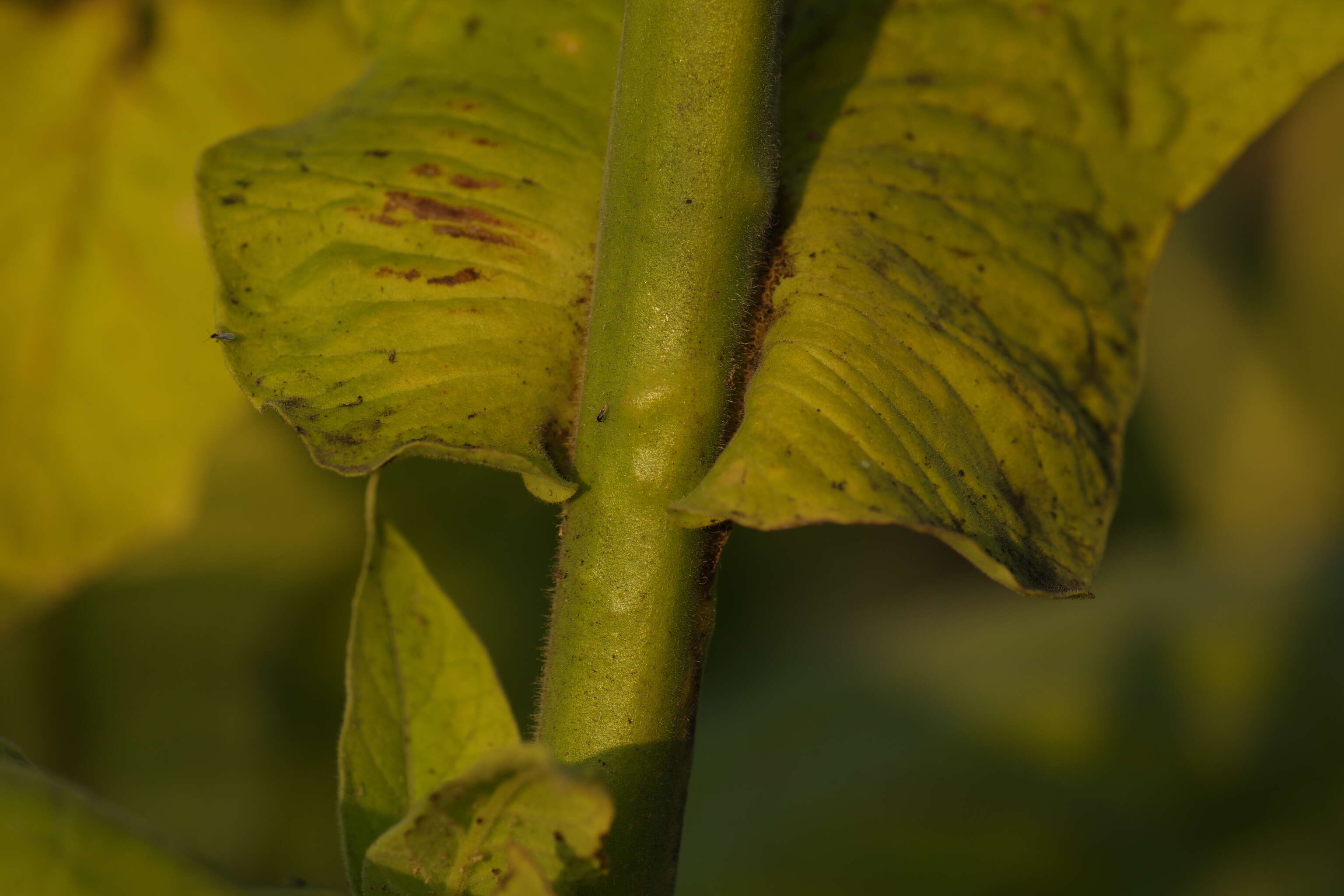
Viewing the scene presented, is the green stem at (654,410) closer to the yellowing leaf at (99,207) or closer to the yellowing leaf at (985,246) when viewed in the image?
the yellowing leaf at (985,246)

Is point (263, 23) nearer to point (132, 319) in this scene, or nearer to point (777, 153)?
point (132, 319)

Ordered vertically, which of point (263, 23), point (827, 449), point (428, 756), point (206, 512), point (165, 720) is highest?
point (263, 23)

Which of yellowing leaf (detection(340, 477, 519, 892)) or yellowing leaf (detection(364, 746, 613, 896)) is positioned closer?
yellowing leaf (detection(364, 746, 613, 896))

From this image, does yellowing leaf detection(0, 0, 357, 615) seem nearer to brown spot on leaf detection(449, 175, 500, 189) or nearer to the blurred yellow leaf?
brown spot on leaf detection(449, 175, 500, 189)

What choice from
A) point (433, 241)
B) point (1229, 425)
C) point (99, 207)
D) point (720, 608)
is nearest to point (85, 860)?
point (433, 241)

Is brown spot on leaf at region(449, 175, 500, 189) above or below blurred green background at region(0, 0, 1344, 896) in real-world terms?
above

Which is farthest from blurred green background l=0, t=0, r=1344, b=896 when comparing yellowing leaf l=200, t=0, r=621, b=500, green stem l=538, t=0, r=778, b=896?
green stem l=538, t=0, r=778, b=896

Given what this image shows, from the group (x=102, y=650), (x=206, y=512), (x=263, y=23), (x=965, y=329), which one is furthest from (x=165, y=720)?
(x=965, y=329)
